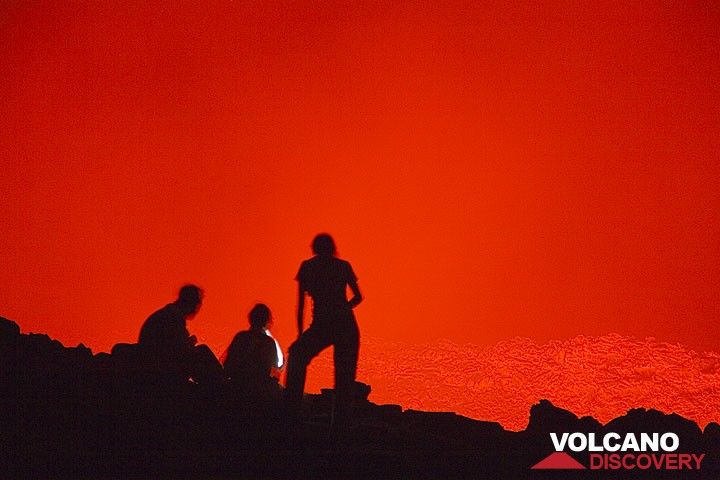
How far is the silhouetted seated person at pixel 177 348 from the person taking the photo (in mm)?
7961

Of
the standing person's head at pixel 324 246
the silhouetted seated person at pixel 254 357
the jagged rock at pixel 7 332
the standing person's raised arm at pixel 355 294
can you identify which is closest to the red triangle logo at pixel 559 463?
the standing person's raised arm at pixel 355 294

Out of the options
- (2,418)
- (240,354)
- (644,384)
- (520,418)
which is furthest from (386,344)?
(2,418)

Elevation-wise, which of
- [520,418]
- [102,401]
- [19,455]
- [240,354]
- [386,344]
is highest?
[386,344]

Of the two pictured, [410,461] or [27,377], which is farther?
[27,377]

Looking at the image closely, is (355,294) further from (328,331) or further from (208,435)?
(208,435)

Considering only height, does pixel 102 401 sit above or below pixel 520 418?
below

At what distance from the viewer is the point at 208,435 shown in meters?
6.64

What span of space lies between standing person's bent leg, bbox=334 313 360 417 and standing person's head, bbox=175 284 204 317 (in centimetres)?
190

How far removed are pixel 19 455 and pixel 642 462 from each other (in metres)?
4.85

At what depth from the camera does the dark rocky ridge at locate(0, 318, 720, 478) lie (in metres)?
5.78

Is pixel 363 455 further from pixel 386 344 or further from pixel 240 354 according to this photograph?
pixel 386 344

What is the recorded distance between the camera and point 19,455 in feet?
19.0

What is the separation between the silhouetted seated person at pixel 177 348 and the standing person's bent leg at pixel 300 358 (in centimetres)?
129

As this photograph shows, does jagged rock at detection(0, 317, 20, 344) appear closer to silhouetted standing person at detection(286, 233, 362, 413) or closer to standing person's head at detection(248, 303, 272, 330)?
standing person's head at detection(248, 303, 272, 330)
